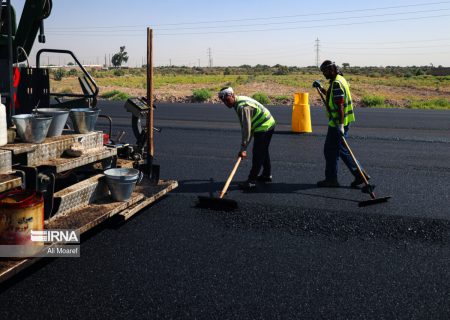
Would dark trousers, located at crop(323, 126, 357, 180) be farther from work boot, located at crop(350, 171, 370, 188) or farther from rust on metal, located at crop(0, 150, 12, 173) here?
rust on metal, located at crop(0, 150, 12, 173)

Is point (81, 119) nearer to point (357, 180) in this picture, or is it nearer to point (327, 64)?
point (327, 64)

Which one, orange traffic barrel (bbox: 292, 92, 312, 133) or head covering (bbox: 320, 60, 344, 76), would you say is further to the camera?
orange traffic barrel (bbox: 292, 92, 312, 133)

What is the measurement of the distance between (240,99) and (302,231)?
2355mm

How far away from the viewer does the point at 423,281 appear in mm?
4074

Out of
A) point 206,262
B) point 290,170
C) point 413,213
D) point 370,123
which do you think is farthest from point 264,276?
point 370,123

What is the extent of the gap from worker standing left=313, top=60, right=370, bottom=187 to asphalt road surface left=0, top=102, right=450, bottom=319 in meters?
0.28

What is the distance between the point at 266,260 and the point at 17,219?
2182 mm

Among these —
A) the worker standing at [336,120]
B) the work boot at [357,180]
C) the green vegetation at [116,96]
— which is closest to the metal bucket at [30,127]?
the worker standing at [336,120]

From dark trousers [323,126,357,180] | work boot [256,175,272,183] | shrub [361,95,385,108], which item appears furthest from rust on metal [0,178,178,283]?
shrub [361,95,385,108]

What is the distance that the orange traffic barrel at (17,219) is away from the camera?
3682mm

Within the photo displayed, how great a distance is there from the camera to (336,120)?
23.5 ft

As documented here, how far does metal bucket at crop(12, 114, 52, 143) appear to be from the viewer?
4434 mm

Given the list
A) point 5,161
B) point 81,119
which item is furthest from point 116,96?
point 5,161

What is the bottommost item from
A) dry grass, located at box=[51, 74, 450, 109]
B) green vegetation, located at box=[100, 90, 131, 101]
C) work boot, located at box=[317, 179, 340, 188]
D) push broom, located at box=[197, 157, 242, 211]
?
push broom, located at box=[197, 157, 242, 211]
